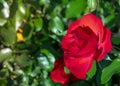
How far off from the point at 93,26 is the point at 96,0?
0.50 meters

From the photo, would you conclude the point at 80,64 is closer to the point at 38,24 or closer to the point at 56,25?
the point at 56,25

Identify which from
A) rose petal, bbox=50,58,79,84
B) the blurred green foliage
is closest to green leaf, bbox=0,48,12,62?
the blurred green foliage

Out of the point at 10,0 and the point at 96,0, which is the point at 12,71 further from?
the point at 96,0

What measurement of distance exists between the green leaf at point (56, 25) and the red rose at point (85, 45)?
0.65 metres

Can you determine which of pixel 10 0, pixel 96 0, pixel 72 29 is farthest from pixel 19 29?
pixel 72 29

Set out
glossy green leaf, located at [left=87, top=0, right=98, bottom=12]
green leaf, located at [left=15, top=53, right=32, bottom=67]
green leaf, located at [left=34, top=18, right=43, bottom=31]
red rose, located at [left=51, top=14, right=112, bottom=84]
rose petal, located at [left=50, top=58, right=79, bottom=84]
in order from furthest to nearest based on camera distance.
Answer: green leaf, located at [left=34, top=18, right=43, bottom=31]
green leaf, located at [left=15, top=53, right=32, bottom=67]
glossy green leaf, located at [left=87, top=0, right=98, bottom=12]
rose petal, located at [left=50, top=58, right=79, bottom=84]
red rose, located at [left=51, top=14, right=112, bottom=84]

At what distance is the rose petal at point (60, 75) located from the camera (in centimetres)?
154

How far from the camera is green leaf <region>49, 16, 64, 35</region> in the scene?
1.85 m

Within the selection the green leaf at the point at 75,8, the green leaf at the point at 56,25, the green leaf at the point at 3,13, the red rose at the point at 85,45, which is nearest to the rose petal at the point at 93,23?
the red rose at the point at 85,45

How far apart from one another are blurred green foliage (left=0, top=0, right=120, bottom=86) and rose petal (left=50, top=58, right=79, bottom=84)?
4.4 inches

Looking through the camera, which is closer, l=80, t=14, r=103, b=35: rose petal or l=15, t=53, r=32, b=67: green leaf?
l=80, t=14, r=103, b=35: rose petal

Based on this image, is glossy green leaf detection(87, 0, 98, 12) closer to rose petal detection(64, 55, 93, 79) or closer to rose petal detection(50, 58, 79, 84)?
rose petal detection(50, 58, 79, 84)

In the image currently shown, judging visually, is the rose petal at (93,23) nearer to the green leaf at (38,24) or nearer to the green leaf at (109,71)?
the green leaf at (109,71)

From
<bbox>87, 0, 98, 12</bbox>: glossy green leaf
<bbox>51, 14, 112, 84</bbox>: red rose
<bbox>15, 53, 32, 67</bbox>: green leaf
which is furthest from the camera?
<bbox>15, 53, 32, 67</bbox>: green leaf
